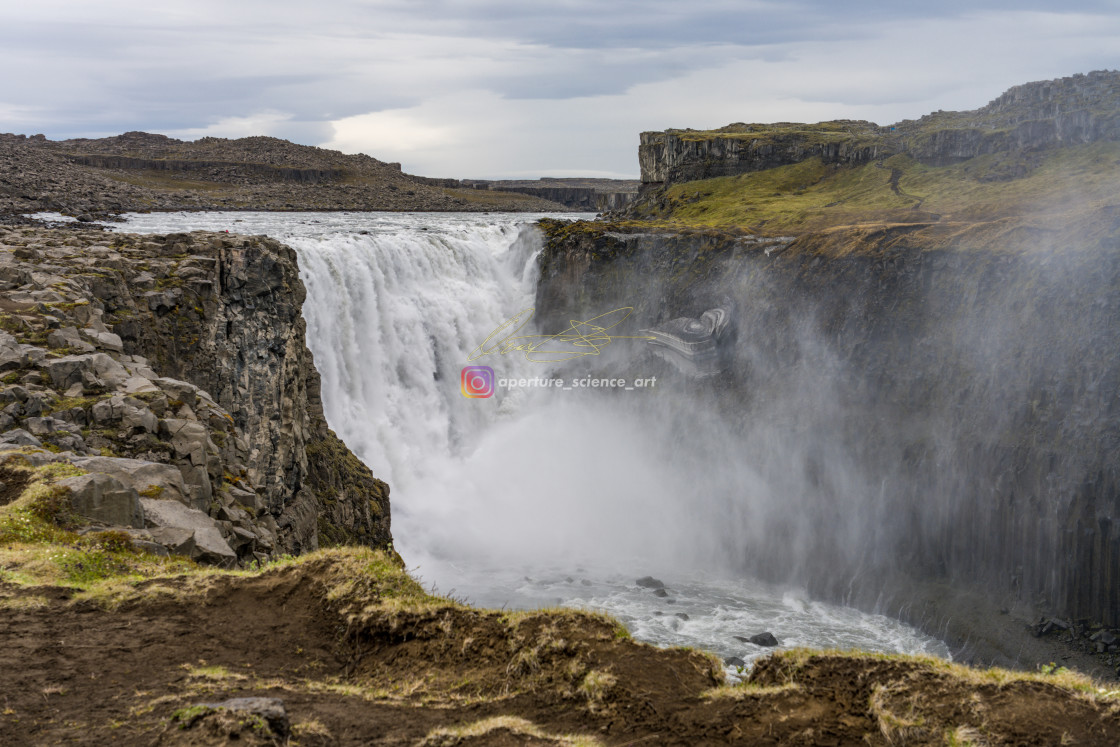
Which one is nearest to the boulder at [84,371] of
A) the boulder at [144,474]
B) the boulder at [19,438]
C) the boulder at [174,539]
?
the boulder at [19,438]

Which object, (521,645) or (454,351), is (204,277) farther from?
(454,351)

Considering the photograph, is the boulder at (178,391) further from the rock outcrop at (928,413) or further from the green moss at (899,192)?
the green moss at (899,192)

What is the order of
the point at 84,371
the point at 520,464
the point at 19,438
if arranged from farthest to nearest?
the point at 520,464, the point at 84,371, the point at 19,438

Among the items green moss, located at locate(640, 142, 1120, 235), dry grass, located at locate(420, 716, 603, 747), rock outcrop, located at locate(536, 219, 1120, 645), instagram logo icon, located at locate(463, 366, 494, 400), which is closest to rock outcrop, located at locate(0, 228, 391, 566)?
dry grass, located at locate(420, 716, 603, 747)

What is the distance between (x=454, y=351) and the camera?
1988 inches

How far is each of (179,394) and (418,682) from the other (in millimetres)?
11940

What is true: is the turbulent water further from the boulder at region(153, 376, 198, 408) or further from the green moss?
the green moss

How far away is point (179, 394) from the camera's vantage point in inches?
716

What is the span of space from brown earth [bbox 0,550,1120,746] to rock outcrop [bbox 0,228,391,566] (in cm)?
309
